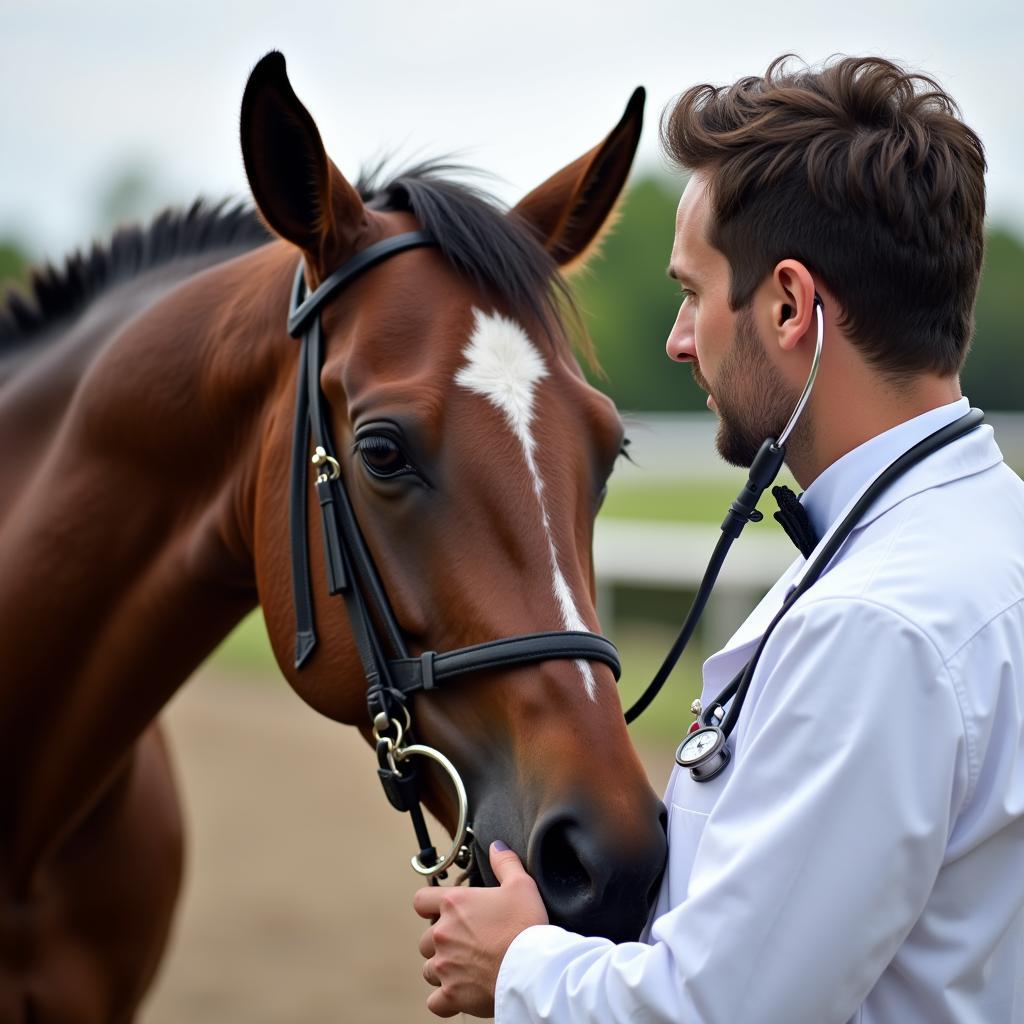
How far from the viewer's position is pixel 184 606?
2508 mm

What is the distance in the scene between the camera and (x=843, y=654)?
1.25 meters

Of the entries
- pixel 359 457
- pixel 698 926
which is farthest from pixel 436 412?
pixel 698 926

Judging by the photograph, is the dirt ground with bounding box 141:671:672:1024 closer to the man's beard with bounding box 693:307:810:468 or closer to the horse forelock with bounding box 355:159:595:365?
the horse forelock with bounding box 355:159:595:365

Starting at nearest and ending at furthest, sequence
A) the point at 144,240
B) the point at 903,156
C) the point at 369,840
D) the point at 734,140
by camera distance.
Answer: the point at 903,156 < the point at 734,140 < the point at 144,240 < the point at 369,840

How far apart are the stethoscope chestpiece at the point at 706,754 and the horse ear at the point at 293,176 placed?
1236 millimetres

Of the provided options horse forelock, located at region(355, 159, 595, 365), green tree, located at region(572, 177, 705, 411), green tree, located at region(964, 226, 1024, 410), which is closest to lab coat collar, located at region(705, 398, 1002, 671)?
horse forelock, located at region(355, 159, 595, 365)

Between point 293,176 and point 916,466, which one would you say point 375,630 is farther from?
point 916,466

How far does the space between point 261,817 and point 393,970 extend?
8.00 ft

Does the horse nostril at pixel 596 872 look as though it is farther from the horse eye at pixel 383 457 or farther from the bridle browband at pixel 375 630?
the horse eye at pixel 383 457

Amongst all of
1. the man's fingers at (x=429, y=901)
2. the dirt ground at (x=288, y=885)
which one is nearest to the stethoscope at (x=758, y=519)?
the man's fingers at (x=429, y=901)

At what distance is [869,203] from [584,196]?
49.5 inches

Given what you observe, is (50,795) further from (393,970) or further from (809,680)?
(393,970)

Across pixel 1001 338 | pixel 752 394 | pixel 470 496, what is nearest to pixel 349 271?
pixel 470 496

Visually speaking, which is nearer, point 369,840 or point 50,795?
point 50,795
